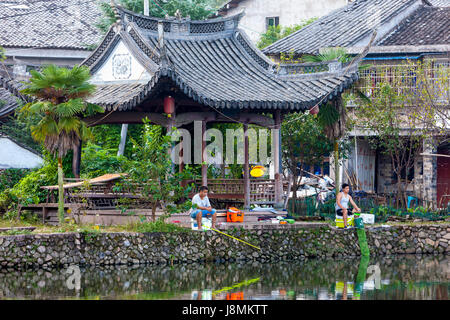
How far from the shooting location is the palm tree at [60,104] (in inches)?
719

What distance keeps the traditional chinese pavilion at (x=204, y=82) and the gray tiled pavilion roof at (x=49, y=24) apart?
1226 centimetres

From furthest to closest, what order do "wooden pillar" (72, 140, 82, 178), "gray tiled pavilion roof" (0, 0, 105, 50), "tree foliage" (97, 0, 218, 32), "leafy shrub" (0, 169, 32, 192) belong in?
"gray tiled pavilion roof" (0, 0, 105, 50)
"tree foliage" (97, 0, 218, 32)
"leafy shrub" (0, 169, 32, 192)
"wooden pillar" (72, 140, 82, 178)

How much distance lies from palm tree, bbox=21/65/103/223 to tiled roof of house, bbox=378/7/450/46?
1397 cm

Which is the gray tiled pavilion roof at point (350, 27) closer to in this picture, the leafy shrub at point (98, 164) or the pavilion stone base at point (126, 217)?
the leafy shrub at point (98, 164)

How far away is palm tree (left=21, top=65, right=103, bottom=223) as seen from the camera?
719 inches

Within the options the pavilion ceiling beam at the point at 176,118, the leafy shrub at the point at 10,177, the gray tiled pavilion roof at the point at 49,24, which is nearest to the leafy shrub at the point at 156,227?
the pavilion ceiling beam at the point at 176,118

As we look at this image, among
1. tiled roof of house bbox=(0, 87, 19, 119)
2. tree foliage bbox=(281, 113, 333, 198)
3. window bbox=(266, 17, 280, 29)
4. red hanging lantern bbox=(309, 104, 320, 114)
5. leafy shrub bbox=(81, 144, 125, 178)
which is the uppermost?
window bbox=(266, 17, 280, 29)

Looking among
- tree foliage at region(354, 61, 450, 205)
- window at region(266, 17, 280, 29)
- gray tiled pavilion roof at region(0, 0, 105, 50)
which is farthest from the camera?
window at region(266, 17, 280, 29)

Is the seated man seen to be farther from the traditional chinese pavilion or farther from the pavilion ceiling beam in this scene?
the pavilion ceiling beam

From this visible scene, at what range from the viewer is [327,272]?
56.2ft

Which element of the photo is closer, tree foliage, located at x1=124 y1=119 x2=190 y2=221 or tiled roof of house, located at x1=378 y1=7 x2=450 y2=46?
tree foliage, located at x1=124 y1=119 x2=190 y2=221

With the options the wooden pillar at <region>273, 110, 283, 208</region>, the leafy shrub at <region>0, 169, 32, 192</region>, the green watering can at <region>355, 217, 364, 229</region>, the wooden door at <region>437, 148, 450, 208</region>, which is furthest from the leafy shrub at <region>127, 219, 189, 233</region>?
the wooden door at <region>437, 148, 450, 208</region>

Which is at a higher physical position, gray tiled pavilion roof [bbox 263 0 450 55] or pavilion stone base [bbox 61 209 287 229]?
gray tiled pavilion roof [bbox 263 0 450 55]
